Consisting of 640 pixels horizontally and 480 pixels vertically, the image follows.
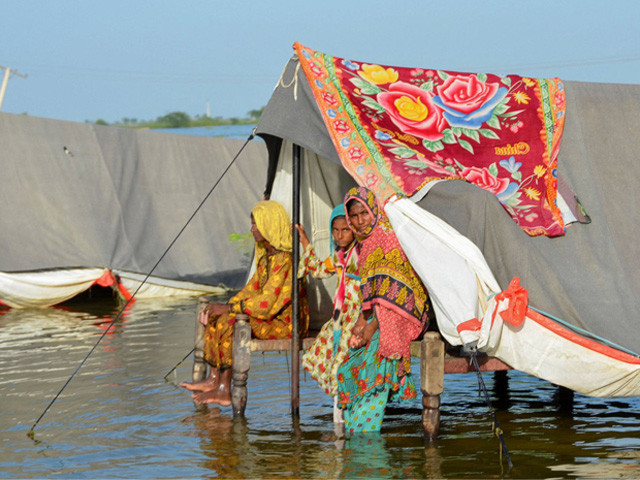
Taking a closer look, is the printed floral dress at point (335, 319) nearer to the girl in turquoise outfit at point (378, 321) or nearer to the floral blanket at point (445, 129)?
the girl in turquoise outfit at point (378, 321)

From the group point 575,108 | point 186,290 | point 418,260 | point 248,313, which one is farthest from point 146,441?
point 186,290

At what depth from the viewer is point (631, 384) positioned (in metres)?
5.16

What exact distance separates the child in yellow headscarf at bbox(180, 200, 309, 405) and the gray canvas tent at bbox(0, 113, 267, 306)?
253 inches

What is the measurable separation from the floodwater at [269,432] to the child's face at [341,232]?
1171 mm

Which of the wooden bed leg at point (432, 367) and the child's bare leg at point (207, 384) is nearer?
the wooden bed leg at point (432, 367)

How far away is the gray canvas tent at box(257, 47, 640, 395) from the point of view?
17.5 ft

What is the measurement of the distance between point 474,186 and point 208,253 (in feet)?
30.2

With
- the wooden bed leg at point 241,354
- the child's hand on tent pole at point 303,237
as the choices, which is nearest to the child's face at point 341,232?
the child's hand on tent pole at point 303,237

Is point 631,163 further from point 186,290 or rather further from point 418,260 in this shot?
point 186,290

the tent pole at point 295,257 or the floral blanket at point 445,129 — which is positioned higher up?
the floral blanket at point 445,129

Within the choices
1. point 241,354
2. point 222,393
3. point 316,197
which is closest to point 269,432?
point 241,354

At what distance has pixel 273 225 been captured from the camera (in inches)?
245

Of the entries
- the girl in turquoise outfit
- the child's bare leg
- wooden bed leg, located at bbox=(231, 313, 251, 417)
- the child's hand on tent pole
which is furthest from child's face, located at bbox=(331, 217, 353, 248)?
the child's bare leg

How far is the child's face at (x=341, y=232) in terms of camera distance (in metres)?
5.80
